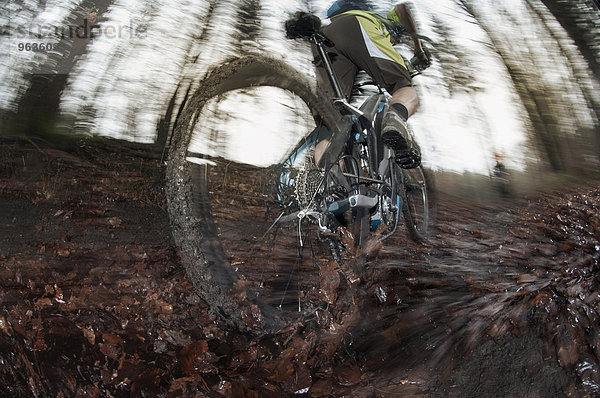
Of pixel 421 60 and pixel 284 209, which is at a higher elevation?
pixel 421 60

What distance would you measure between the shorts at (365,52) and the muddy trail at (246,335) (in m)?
0.76

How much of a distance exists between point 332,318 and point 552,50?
6.16ft

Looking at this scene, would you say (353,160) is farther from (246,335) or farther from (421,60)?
(246,335)

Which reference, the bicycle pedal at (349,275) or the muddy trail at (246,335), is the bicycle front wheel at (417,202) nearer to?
the muddy trail at (246,335)

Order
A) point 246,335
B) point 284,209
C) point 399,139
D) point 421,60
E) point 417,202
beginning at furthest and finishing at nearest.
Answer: point 417,202 < point 421,60 < point 399,139 < point 284,209 < point 246,335

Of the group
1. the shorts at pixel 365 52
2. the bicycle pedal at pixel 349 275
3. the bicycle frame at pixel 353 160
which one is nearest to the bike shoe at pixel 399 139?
the bicycle frame at pixel 353 160

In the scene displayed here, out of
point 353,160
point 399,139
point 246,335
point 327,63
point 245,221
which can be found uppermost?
point 327,63

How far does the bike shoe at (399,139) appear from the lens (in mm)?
1894

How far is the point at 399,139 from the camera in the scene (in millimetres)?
1894

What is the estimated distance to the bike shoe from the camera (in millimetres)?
1894

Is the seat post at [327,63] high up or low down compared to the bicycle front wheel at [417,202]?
up

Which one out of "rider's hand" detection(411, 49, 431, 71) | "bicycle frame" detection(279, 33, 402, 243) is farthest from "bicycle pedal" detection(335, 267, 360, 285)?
"rider's hand" detection(411, 49, 431, 71)

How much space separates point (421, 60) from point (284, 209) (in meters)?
1.03

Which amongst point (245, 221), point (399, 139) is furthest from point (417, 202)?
point (245, 221)
